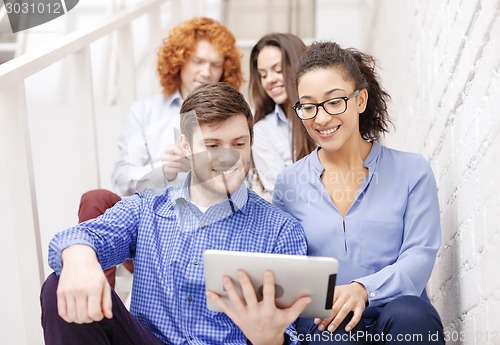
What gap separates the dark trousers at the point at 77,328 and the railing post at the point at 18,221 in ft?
0.88

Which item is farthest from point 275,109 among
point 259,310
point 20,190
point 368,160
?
point 259,310

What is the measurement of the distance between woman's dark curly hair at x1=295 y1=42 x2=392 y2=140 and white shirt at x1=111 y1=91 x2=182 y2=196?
2.01 feet

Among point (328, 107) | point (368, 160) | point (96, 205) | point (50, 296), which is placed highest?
point (328, 107)

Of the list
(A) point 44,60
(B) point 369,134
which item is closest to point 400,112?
(B) point 369,134

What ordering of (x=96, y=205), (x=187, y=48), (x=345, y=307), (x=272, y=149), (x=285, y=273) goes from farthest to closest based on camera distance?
(x=187, y=48) < (x=272, y=149) < (x=96, y=205) < (x=345, y=307) < (x=285, y=273)

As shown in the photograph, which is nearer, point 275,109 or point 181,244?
point 181,244

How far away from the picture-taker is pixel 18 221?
4.86 ft

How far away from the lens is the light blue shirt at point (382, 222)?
1.46m

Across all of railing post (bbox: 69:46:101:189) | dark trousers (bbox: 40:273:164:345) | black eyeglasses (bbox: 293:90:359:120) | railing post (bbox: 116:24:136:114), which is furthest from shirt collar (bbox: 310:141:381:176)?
railing post (bbox: 116:24:136:114)

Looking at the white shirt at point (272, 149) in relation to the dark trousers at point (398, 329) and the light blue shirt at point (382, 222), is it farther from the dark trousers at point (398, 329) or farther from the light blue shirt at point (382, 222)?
the dark trousers at point (398, 329)

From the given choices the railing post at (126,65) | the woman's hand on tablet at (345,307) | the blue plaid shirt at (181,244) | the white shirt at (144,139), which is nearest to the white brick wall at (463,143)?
the woman's hand on tablet at (345,307)

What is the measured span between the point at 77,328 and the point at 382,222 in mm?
680

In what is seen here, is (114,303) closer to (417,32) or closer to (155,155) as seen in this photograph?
(155,155)

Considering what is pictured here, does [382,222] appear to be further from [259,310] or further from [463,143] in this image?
[259,310]
